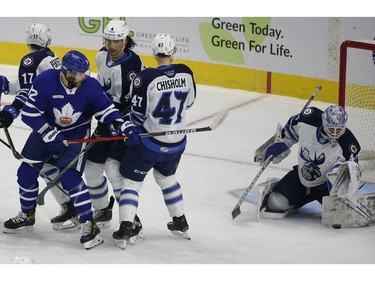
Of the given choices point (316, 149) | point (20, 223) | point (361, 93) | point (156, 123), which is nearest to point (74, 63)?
point (156, 123)

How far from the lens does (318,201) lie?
6.18 meters

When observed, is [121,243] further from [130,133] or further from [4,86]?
[4,86]

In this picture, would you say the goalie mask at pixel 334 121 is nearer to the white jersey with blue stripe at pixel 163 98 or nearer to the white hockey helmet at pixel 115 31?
the white jersey with blue stripe at pixel 163 98

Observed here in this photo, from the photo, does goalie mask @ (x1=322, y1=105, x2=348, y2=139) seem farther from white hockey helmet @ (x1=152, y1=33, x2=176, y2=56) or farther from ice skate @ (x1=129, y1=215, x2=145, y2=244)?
ice skate @ (x1=129, y1=215, x2=145, y2=244)

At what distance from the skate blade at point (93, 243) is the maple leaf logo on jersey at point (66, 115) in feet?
2.01

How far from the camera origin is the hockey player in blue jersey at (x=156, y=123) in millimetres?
5344

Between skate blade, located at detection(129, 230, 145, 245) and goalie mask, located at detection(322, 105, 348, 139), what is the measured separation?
1.17 meters

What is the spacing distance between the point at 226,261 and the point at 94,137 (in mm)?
985

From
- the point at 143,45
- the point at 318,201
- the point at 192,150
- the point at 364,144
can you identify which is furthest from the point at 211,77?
the point at 318,201

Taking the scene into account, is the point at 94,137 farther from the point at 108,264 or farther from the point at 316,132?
the point at 316,132

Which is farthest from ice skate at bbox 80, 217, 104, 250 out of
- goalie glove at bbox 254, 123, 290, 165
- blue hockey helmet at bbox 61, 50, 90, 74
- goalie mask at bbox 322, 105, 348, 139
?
goalie mask at bbox 322, 105, 348, 139

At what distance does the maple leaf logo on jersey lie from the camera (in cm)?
538

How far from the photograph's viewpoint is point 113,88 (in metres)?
5.74

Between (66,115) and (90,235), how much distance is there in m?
0.64
